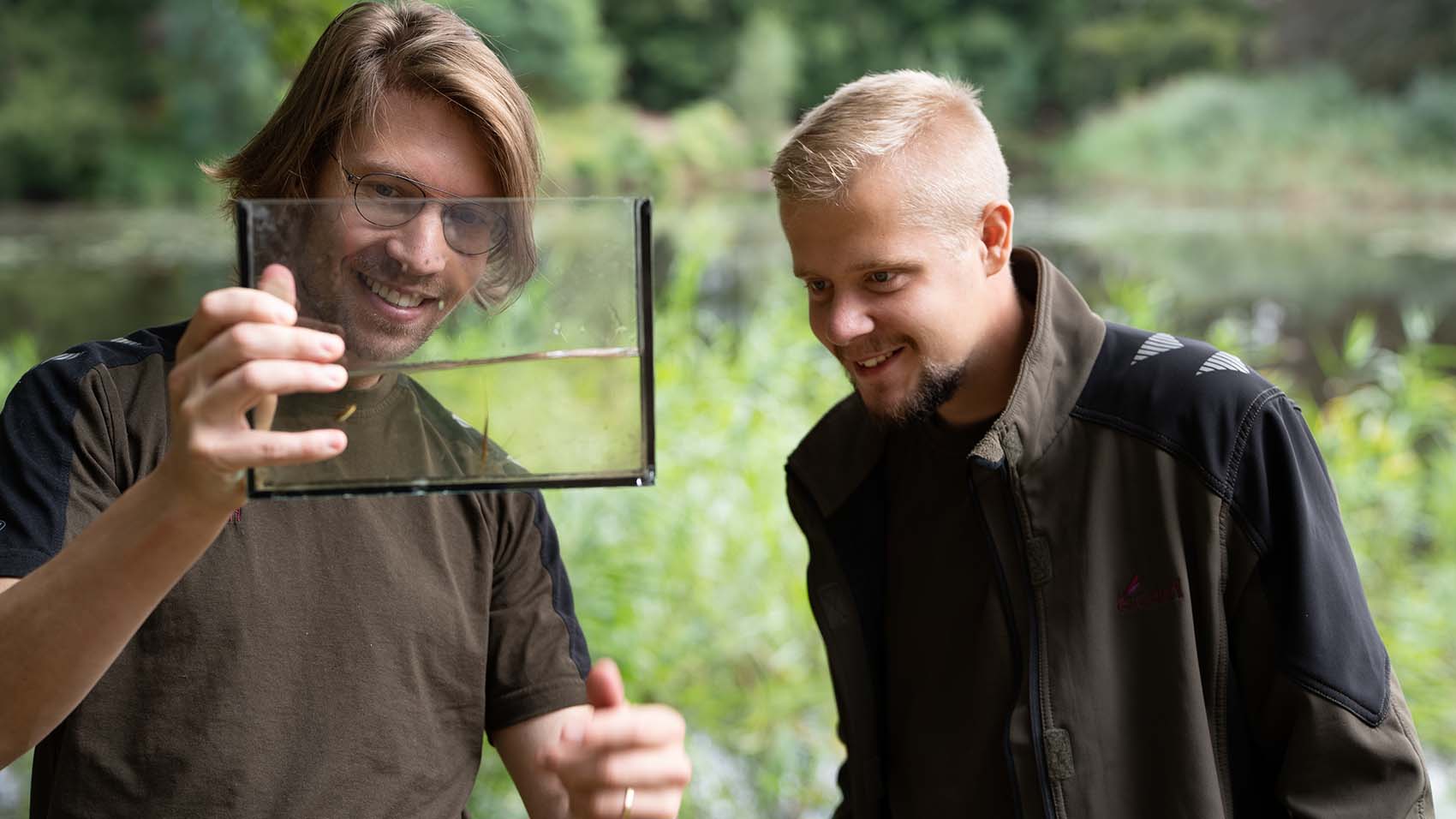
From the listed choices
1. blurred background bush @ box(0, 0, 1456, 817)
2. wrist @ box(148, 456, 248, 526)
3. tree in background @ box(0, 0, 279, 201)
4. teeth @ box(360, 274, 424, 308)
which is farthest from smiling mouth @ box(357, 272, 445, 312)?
tree in background @ box(0, 0, 279, 201)

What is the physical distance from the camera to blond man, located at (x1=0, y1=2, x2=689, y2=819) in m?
0.79

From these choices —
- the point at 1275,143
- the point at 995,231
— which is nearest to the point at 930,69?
the point at 1275,143

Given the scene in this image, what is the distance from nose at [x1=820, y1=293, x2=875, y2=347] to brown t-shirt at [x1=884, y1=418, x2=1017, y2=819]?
20 cm

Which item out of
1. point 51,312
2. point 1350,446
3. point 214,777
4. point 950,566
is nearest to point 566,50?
point 51,312

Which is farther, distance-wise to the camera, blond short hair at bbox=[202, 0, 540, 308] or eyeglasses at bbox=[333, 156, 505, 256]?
blond short hair at bbox=[202, 0, 540, 308]

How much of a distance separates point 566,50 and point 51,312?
2.92 m

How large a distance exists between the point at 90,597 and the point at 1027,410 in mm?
996

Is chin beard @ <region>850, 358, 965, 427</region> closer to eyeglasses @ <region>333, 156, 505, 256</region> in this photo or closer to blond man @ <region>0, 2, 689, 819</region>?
blond man @ <region>0, 2, 689, 819</region>

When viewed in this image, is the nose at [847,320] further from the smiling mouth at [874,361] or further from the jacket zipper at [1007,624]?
the jacket zipper at [1007,624]

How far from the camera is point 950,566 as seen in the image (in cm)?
153

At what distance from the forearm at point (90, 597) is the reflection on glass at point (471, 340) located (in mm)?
64

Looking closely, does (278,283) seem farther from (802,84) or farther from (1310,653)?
(802,84)

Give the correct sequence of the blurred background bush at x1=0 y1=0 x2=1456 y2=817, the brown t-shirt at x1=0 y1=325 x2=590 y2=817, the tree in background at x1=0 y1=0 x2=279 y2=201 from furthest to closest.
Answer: the tree in background at x1=0 y1=0 x2=279 y2=201 < the blurred background bush at x1=0 y1=0 x2=1456 y2=817 < the brown t-shirt at x1=0 y1=325 x2=590 y2=817

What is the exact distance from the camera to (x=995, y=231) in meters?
1.53
